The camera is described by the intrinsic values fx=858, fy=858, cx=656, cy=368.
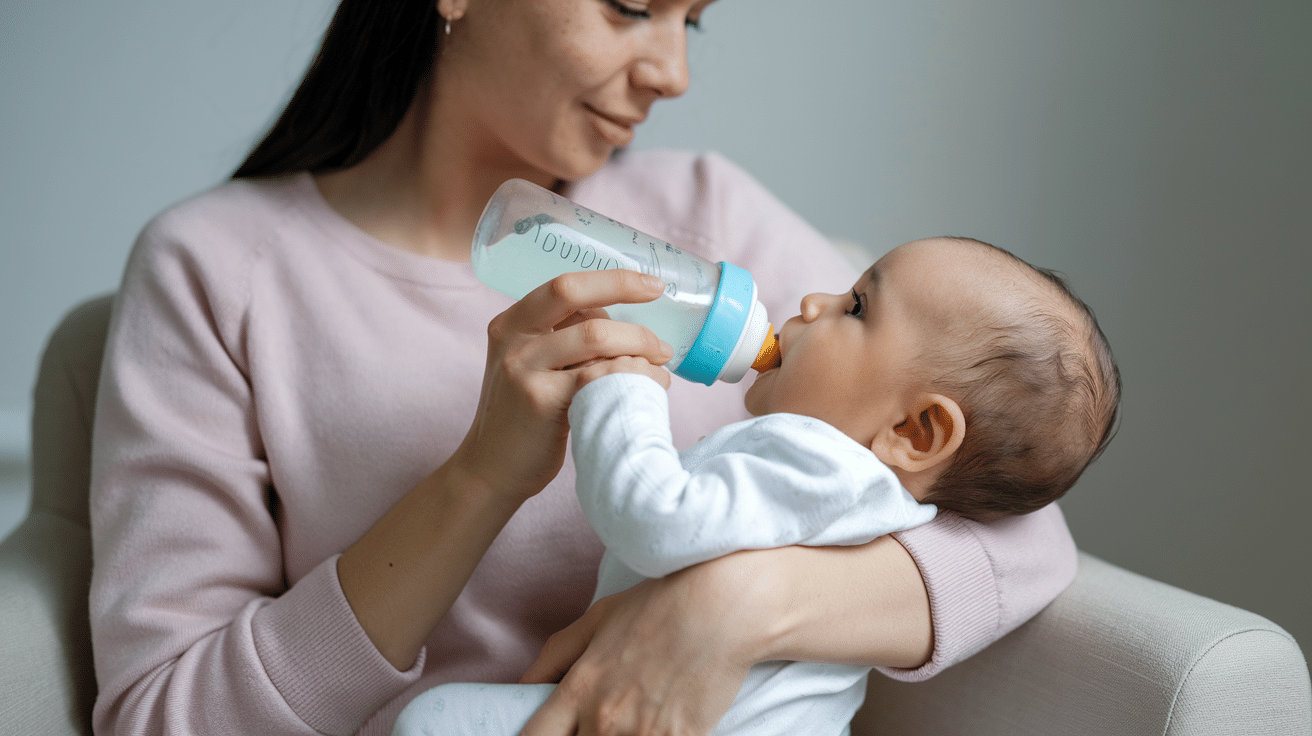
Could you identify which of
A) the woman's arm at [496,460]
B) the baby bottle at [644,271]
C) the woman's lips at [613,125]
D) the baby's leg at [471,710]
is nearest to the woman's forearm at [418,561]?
the woman's arm at [496,460]

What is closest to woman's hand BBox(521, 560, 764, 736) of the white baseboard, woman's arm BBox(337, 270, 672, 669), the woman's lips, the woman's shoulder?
woman's arm BBox(337, 270, 672, 669)

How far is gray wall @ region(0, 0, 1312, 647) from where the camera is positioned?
155cm

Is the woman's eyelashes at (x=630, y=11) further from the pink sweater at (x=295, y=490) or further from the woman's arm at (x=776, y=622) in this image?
the woman's arm at (x=776, y=622)

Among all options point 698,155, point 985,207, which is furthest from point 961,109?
point 698,155

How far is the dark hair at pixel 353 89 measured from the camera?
111cm

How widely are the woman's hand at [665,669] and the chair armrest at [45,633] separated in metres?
0.59

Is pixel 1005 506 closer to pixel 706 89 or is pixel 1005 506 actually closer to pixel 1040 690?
pixel 1040 690

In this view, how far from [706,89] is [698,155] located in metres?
0.64

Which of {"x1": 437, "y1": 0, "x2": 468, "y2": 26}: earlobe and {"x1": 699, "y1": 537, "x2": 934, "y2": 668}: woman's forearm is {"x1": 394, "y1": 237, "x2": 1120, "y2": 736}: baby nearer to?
{"x1": 699, "y1": 537, "x2": 934, "y2": 668}: woman's forearm

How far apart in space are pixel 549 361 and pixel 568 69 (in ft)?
1.27

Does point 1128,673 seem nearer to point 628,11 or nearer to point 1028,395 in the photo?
point 1028,395

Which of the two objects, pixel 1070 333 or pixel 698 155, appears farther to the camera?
pixel 698 155

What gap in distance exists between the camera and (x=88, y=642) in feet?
3.50

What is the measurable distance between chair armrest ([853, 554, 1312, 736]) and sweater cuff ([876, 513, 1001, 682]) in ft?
0.32
